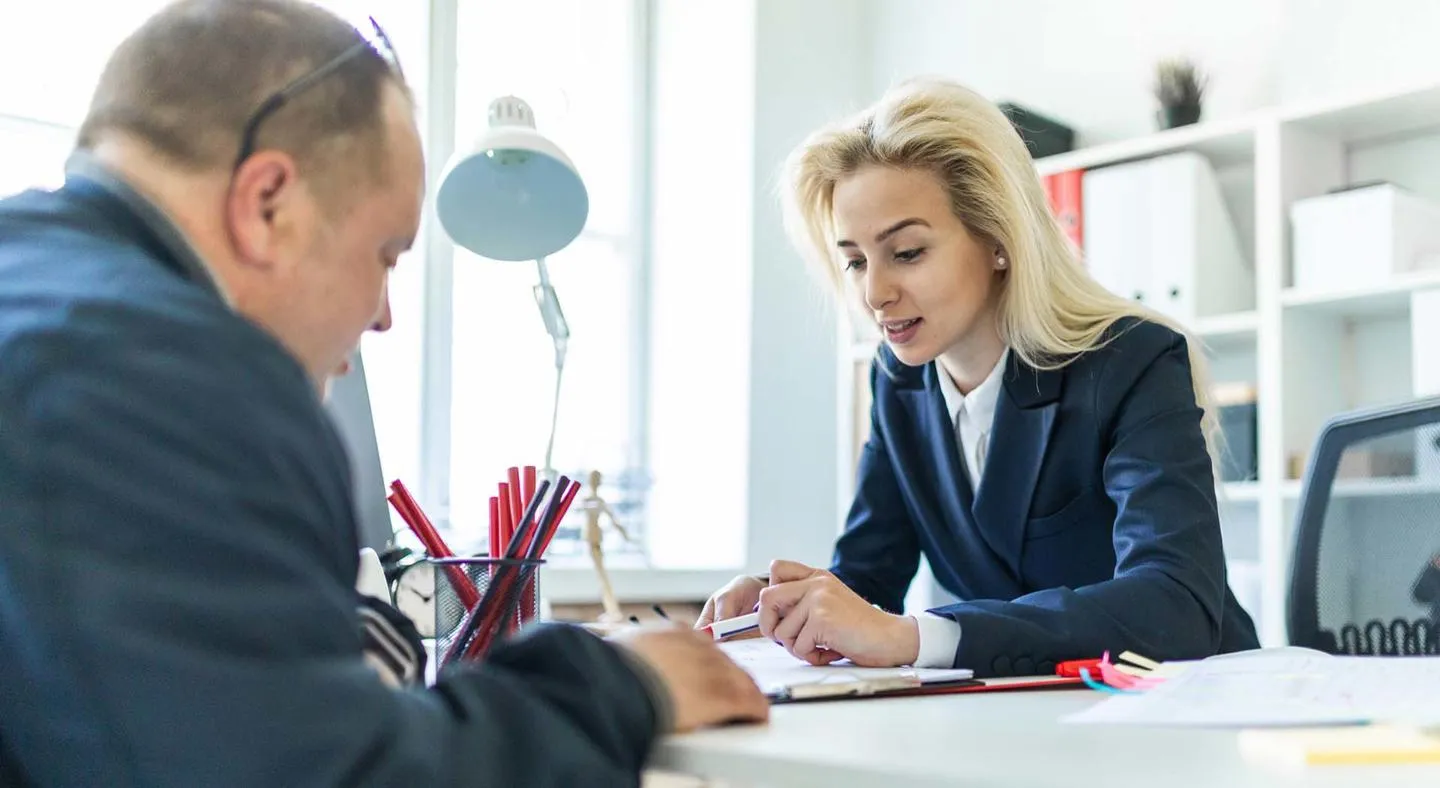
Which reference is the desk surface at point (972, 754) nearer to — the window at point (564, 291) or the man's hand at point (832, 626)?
the man's hand at point (832, 626)

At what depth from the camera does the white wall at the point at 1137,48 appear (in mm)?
3066

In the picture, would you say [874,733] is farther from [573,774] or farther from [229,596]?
[229,596]

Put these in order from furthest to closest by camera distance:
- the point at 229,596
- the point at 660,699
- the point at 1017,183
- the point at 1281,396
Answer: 1. the point at 1281,396
2. the point at 1017,183
3. the point at 660,699
4. the point at 229,596

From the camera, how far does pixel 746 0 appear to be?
381 centimetres

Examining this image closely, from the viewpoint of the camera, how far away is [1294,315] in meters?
2.88

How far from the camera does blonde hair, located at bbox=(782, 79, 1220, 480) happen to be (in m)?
1.68

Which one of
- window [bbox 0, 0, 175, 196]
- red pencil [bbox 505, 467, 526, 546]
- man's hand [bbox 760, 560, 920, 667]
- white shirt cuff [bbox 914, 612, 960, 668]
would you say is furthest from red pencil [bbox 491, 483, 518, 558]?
window [bbox 0, 0, 175, 196]

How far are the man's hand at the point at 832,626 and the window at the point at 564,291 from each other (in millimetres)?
2252

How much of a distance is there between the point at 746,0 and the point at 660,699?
334cm

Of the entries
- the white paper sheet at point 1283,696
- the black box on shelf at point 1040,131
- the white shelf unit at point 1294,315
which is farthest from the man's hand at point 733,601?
the black box on shelf at point 1040,131

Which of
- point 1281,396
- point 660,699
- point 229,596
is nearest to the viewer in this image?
point 229,596

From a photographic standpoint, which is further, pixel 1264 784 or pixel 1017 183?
pixel 1017 183

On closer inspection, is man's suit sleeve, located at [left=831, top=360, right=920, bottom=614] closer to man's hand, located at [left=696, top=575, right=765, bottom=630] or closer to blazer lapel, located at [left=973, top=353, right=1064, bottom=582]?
blazer lapel, located at [left=973, top=353, right=1064, bottom=582]

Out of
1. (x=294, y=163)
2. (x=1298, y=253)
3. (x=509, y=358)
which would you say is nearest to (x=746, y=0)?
(x=509, y=358)
